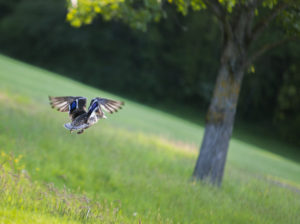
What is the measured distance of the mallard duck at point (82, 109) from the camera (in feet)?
8.39

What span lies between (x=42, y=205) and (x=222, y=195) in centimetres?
461

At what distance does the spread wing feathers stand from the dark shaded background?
4283 centimetres

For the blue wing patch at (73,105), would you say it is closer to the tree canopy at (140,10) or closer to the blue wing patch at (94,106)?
the blue wing patch at (94,106)

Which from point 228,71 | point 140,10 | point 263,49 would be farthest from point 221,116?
point 140,10

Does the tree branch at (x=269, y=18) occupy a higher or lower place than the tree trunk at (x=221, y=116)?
higher

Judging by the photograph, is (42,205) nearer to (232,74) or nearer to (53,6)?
(232,74)

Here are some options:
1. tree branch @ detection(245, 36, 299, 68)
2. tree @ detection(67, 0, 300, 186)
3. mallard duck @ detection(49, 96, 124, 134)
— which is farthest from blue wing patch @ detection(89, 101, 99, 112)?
tree branch @ detection(245, 36, 299, 68)

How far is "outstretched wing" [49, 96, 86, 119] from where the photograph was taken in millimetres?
2748

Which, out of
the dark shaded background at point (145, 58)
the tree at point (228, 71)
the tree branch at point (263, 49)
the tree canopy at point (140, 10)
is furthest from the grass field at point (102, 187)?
the dark shaded background at point (145, 58)

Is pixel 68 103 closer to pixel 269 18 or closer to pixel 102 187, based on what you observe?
pixel 102 187

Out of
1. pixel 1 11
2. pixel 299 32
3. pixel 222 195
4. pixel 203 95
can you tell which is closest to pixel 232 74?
pixel 299 32

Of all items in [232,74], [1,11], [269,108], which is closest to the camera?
[232,74]

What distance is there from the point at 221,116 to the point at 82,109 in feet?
23.0

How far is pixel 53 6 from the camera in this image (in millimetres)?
58312
